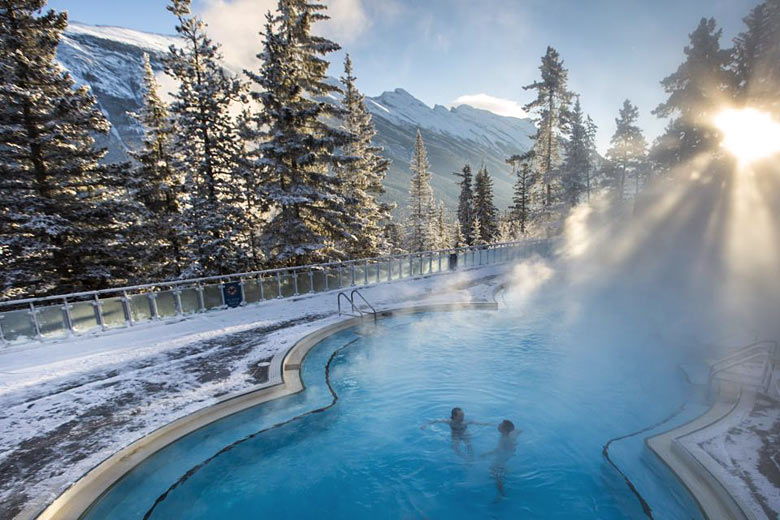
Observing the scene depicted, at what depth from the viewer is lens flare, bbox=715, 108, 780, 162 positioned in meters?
16.2

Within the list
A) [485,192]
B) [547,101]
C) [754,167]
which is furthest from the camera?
[485,192]

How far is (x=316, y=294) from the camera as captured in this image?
15.0 metres

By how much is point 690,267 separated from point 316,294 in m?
19.7

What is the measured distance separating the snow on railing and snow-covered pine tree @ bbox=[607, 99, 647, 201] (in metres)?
26.4

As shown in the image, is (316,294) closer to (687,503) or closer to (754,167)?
(687,503)

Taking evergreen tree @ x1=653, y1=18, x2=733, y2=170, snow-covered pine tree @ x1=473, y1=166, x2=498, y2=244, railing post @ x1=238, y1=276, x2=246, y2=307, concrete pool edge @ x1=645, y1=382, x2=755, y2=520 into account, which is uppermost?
evergreen tree @ x1=653, y1=18, x2=733, y2=170

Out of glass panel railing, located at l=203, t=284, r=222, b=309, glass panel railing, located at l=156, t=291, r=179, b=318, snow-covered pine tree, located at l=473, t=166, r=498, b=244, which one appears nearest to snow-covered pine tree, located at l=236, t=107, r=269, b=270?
glass panel railing, located at l=203, t=284, r=222, b=309

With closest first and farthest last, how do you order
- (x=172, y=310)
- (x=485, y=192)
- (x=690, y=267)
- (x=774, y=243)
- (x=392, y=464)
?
→ (x=392, y=464), (x=172, y=310), (x=774, y=243), (x=690, y=267), (x=485, y=192)

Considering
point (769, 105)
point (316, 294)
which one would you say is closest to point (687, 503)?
point (316, 294)

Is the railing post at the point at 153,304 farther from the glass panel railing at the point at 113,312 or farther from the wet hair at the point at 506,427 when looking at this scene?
the wet hair at the point at 506,427

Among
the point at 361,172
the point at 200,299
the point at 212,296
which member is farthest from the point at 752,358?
the point at 361,172

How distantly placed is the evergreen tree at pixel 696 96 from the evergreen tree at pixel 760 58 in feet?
2.10

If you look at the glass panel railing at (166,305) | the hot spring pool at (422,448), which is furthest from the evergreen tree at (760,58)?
the glass panel railing at (166,305)

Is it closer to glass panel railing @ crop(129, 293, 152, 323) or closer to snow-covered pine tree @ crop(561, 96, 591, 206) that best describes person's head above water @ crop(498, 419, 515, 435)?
glass panel railing @ crop(129, 293, 152, 323)
